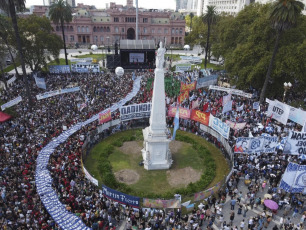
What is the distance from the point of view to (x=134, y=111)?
2784cm

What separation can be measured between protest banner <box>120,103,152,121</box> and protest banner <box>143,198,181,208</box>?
481 inches

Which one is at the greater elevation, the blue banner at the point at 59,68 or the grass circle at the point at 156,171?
the blue banner at the point at 59,68

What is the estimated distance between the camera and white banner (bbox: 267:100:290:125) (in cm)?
2457

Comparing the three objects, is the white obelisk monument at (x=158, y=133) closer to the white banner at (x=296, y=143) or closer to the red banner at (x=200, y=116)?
the red banner at (x=200, y=116)

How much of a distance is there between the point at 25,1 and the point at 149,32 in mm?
64154

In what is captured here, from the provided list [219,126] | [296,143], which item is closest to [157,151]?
[219,126]

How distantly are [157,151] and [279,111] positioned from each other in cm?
1316

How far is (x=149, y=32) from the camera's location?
3573 inches

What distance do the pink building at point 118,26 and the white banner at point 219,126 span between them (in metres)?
70.0

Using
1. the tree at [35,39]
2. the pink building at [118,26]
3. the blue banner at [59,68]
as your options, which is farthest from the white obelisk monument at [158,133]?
the pink building at [118,26]

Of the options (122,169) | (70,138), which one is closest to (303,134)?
(122,169)

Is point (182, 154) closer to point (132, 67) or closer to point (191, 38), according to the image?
point (132, 67)

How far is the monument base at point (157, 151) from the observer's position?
70.7ft

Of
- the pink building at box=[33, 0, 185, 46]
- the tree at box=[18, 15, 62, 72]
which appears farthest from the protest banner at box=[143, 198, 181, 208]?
the pink building at box=[33, 0, 185, 46]
